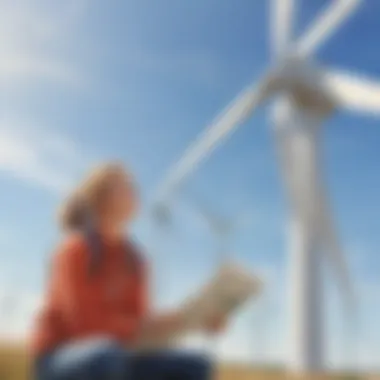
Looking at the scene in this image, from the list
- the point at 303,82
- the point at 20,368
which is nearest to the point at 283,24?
the point at 303,82

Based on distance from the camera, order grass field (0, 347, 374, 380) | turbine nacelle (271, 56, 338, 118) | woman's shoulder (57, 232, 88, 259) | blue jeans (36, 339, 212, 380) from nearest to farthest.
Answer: blue jeans (36, 339, 212, 380) < woman's shoulder (57, 232, 88, 259) < grass field (0, 347, 374, 380) < turbine nacelle (271, 56, 338, 118)

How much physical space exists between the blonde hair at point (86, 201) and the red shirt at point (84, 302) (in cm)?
3

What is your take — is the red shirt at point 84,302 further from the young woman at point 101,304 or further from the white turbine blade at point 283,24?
the white turbine blade at point 283,24

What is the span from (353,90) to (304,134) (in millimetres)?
384

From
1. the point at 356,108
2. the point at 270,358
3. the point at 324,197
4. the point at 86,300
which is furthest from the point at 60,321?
the point at 356,108

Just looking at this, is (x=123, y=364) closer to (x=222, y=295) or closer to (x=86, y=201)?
(x=222, y=295)

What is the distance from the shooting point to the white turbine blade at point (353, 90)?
7.34 feet

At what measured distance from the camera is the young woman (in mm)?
1232

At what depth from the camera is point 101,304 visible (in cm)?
134

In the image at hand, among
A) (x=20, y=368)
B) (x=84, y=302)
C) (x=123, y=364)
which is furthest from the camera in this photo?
(x=20, y=368)

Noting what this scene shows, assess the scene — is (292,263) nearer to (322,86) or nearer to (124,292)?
(322,86)

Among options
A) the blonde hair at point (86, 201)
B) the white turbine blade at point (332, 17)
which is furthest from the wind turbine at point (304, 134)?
the blonde hair at point (86, 201)

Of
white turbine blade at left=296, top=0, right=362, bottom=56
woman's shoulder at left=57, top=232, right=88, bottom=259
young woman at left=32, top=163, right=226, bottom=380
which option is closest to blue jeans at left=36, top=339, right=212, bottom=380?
young woman at left=32, top=163, right=226, bottom=380

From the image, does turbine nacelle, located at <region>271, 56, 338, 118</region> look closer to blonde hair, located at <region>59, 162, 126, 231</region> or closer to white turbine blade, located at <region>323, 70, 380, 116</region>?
white turbine blade, located at <region>323, 70, 380, 116</region>
